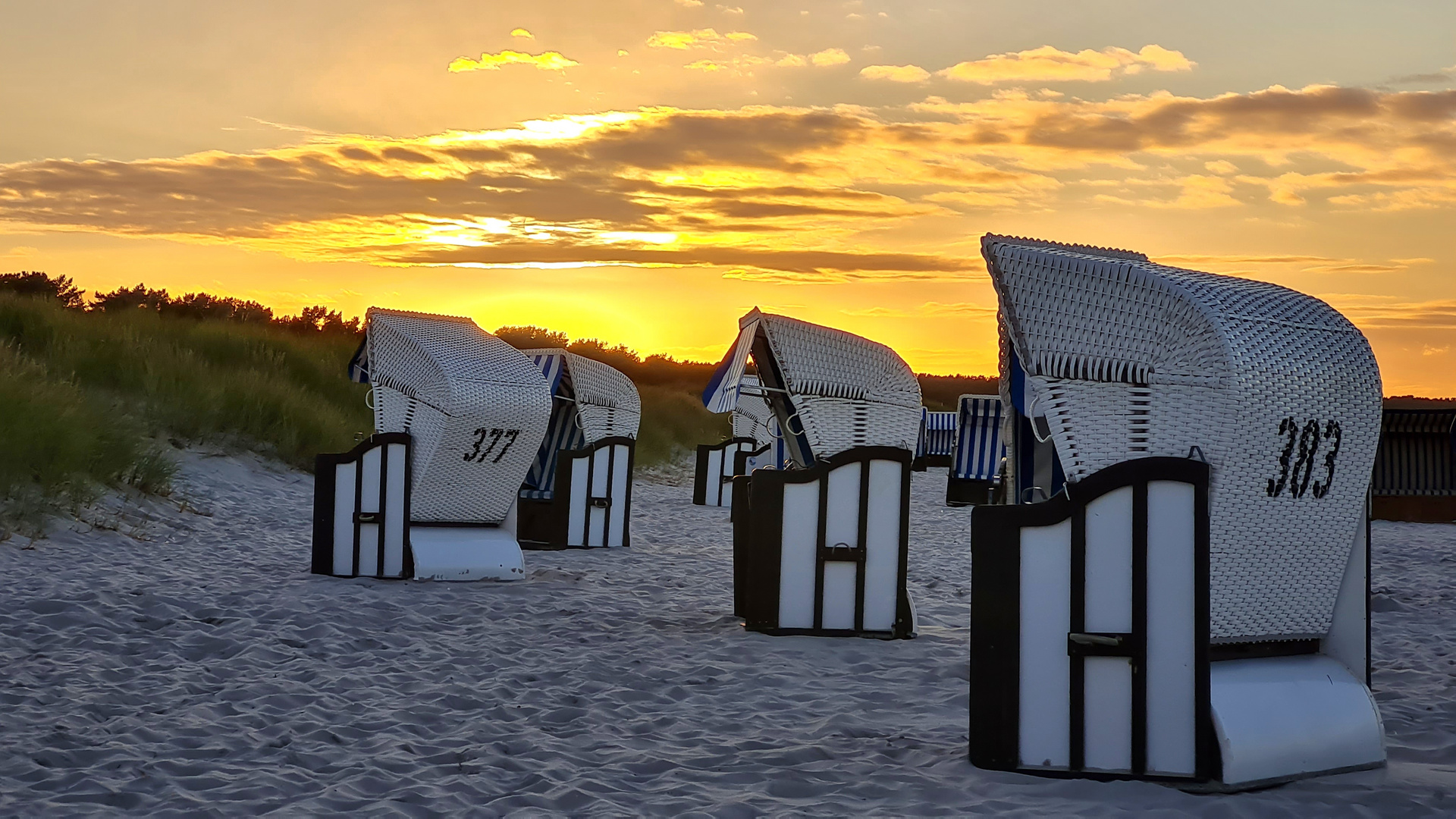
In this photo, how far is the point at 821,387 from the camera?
305 inches

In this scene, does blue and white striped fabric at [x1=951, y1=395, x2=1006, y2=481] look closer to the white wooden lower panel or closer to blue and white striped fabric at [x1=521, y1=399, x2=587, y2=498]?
blue and white striped fabric at [x1=521, y1=399, x2=587, y2=498]

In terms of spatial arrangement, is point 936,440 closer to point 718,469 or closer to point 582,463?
point 718,469

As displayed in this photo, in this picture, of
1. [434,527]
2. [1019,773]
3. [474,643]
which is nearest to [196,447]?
[434,527]

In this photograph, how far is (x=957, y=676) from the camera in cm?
642

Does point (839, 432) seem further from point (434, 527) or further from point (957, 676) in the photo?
point (434, 527)

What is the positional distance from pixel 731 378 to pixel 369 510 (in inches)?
145

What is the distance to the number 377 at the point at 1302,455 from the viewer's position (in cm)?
418

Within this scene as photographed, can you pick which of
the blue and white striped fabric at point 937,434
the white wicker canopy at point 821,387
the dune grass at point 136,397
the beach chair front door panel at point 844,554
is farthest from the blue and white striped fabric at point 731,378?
the blue and white striped fabric at point 937,434

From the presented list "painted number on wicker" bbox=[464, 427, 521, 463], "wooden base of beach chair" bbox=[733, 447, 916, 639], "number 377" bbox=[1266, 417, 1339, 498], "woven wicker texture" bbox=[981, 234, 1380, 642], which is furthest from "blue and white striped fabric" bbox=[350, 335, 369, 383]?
"number 377" bbox=[1266, 417, 1339, 498]

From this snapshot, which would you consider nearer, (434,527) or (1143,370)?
(1143,370)

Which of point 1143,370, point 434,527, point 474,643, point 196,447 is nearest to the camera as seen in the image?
point 1143,370

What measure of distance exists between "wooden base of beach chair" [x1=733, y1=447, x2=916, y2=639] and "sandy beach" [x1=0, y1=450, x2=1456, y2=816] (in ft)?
0.71

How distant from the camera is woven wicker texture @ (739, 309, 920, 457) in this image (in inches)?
303

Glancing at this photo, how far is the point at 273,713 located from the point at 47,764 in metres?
1.00
